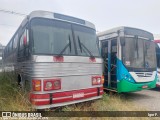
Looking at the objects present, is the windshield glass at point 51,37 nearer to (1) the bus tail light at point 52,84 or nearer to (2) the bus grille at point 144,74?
(1) the bus tail light at point 52,84

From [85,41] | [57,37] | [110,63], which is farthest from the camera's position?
[110,63]

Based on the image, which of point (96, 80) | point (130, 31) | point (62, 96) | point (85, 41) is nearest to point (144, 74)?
point (130, 31)

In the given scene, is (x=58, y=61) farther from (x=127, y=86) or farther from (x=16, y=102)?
(x=127, y=86)

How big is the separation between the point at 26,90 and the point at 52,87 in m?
0.85

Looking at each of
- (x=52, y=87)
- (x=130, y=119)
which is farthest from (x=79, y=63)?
(x=130, y=119)

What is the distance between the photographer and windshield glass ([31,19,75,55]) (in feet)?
14.0

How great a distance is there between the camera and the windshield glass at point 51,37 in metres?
4.27

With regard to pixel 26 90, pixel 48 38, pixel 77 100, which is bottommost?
pixel 77 100

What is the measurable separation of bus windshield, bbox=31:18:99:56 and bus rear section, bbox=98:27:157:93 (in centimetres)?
197

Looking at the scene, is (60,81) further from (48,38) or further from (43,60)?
(48,38)

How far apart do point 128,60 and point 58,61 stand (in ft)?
11.2

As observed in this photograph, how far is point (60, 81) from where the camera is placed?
435 centimetres

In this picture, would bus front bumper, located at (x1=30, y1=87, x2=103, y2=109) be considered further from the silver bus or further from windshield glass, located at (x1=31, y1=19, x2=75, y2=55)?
windshield glass, located at (x1=31, y1=19, x2=75, y2=55)

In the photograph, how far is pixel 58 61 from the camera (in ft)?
14.3
